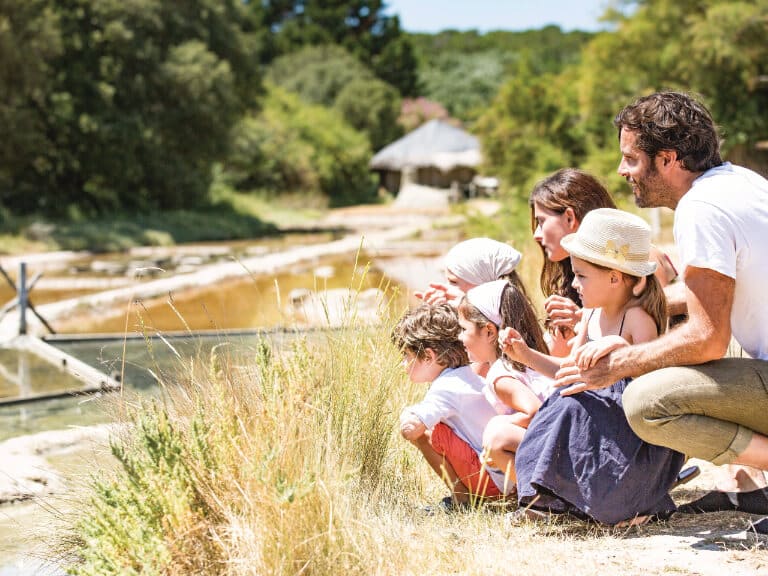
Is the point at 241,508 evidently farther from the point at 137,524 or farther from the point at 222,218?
the point at 222,218

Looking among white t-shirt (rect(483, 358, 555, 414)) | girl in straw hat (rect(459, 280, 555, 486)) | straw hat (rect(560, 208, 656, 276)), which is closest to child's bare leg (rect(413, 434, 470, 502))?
girl in straw hat (rect(459, 280, 555, 486))

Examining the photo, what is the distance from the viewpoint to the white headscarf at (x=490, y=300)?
286 cm

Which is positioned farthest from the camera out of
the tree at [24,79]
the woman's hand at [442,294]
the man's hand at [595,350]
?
the tree at [24,79]

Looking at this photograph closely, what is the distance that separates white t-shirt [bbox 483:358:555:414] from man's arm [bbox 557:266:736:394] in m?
0.29

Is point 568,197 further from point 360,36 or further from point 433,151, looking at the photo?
point 360,36

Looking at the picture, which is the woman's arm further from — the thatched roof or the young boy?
the thatched roof

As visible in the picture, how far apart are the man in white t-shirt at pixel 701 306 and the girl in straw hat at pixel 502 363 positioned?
244 millimetres

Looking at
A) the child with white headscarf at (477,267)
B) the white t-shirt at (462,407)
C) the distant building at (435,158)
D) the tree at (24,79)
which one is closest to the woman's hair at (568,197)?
the child with white headscarf at (477,267)

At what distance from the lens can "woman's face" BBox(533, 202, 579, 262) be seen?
3.11 m

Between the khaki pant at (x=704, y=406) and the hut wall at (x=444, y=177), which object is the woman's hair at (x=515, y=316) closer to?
the khaki pant at (x=704, y=406)

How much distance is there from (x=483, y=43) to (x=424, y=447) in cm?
7935

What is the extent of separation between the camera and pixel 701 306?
7.54 feet

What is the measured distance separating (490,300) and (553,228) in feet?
1.37

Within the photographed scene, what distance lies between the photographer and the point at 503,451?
8.96ft
